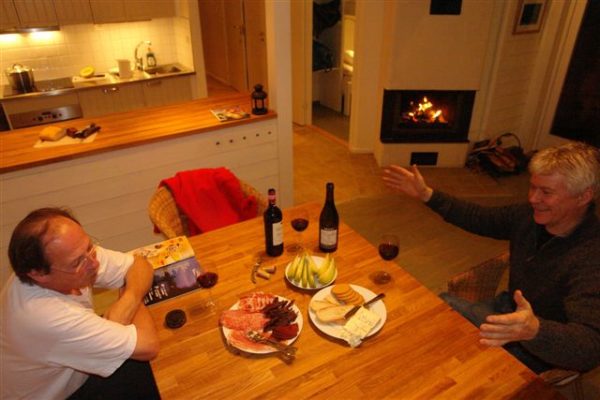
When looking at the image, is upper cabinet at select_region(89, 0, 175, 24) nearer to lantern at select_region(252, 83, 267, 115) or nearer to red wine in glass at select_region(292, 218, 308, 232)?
lantern at select_region(252, 83, 267, 115)

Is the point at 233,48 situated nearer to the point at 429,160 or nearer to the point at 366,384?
the point at 429,160

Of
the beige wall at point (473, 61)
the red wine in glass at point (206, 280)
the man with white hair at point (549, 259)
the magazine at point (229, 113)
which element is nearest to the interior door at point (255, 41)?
the beige wall at point (473, 61)

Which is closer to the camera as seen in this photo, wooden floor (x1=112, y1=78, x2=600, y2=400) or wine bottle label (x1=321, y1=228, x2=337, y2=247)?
wine bottle label (x1=321, y1=228, x2=337, y2=247)

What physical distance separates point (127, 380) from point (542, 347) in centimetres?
144

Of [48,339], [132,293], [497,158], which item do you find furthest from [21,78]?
[497,158]

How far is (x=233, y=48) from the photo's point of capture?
6.55 meters

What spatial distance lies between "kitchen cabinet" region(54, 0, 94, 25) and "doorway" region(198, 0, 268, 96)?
205cm

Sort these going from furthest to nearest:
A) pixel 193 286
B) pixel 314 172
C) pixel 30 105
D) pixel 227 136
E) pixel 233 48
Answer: pixel 233 48, pixel 314 172, pixel 30 105, pixel 227 136, pixel 193 286

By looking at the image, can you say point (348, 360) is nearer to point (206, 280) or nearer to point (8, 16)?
point (206, 280)

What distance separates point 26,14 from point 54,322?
365 cm

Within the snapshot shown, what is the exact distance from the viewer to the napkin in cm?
137

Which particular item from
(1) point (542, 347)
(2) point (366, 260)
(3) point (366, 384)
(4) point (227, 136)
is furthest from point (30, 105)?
(1) point (542, 347)

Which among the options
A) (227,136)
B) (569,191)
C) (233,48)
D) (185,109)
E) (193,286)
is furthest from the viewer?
(233,48)

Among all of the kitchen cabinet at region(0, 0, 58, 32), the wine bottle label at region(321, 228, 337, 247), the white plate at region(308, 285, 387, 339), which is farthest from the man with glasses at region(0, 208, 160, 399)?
the kitchen cabinet at region(0, 0, 58, 32)
